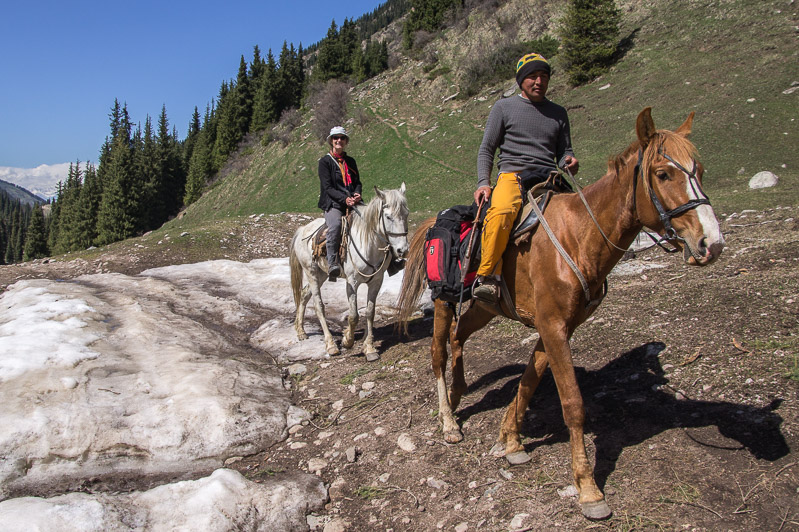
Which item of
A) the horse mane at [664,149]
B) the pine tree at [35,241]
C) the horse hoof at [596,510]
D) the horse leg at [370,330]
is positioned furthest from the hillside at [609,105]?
the pine tree at [35,241]

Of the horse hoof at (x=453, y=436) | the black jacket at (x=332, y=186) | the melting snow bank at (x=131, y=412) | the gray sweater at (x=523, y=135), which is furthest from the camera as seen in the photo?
the black jacket at (x=332, y=186)

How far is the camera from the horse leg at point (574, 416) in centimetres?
337

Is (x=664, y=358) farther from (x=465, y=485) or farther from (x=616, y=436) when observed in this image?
(x=465, y=485)

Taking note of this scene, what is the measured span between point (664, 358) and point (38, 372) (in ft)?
23.3

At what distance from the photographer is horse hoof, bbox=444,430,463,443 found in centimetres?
478

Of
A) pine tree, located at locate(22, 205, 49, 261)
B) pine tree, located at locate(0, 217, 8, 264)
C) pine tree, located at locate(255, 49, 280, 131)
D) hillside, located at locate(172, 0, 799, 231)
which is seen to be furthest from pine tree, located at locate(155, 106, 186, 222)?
pine tree, located at locate(0, 217, 8, 264)

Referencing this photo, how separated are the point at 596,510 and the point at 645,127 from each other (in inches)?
104

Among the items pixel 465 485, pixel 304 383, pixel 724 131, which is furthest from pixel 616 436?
pixel 724 131

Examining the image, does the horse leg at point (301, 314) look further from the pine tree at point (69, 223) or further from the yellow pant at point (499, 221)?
the pine tree at point (69, 223)

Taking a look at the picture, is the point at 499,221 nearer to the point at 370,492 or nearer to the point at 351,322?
the point at 370,492

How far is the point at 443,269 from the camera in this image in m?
4.84

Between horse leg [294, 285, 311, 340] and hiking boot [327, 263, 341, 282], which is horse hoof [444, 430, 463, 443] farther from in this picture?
horse leg [294, 285, 311, 340]

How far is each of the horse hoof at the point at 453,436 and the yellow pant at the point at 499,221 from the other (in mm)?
1672

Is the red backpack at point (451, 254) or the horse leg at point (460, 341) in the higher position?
the red backpack at point (451, 254)
